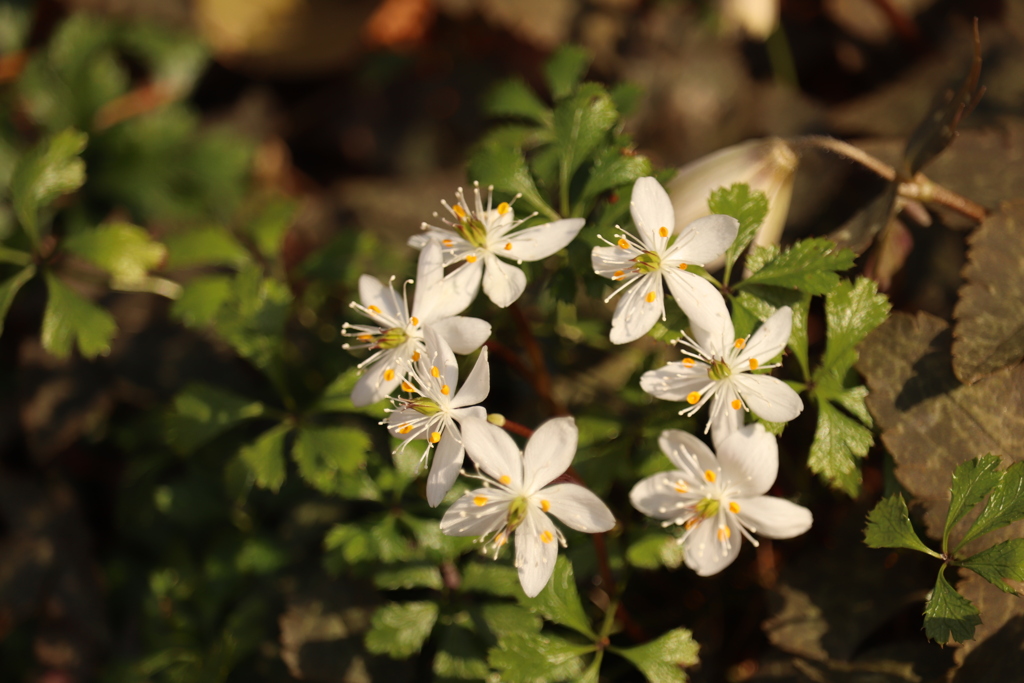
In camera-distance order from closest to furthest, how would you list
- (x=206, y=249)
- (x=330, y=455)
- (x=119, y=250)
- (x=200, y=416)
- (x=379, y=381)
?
1. (x=379, y=381)
2. (x=330, y=455)
3. (x=200, y=416)
4. (x=119, y=250)
5. (x=206, y=249)

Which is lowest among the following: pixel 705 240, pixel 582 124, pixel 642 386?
pixel 642 386

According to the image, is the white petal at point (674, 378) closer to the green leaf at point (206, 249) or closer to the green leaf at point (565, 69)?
the green leaf at point (565, 69)

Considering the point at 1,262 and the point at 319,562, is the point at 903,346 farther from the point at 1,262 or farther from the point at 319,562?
the point at 1,262

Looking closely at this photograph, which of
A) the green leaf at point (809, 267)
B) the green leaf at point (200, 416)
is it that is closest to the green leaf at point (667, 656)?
the green leaf at point (809, 267)

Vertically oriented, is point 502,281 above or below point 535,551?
above

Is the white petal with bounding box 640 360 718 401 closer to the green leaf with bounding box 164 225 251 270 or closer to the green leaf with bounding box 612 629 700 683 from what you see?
the green leaf with bounding box 612 629 700 683

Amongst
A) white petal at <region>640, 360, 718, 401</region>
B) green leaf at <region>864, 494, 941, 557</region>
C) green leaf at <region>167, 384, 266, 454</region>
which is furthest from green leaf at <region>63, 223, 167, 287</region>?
green leaf at <region>864, 494, 941, 557</region>

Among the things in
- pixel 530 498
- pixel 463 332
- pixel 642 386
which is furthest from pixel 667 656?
pixel 463 332

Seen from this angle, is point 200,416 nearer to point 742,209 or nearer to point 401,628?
point 401,628

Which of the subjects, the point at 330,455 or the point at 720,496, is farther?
the point at 330,455
